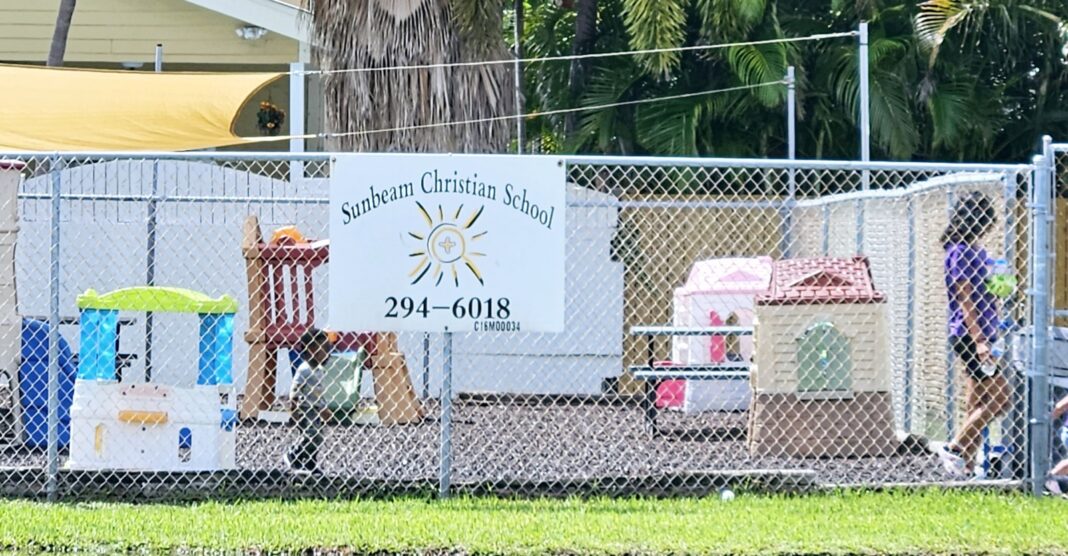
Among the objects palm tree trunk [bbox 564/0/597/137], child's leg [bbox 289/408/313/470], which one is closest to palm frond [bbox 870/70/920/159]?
palm tree trunk [bbox 564/0/597/137]

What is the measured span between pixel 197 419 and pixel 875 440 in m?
4.15

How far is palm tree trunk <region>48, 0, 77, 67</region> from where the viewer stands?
56.0 feet

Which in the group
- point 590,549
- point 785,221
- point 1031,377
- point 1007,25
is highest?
point 1007,25

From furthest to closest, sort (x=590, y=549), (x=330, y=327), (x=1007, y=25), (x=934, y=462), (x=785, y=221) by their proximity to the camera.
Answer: (x=1007, y=25) → (x=785, y=221) → (x=934, y=462) → (x=330, y=327) → (x=590, y=549)

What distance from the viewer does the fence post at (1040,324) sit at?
7805 millimetres

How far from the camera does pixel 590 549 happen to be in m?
6.46

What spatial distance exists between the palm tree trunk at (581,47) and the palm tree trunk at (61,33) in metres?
7.20

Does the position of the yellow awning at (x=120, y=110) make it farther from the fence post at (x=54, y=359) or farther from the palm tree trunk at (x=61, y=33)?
the fence post at (x=54, y=359)

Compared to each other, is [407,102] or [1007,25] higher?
[1007,25]

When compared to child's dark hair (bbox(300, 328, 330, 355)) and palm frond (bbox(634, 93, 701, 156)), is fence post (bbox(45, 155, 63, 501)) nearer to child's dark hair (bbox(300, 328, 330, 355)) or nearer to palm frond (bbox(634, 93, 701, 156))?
child's dark hair (bbox(300, 328, 330, 355))

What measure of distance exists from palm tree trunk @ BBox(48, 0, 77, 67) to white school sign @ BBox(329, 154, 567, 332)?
10743 mm

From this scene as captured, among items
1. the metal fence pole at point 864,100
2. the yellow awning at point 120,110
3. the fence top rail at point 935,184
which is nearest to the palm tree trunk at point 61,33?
the yellow awning at point 120,110

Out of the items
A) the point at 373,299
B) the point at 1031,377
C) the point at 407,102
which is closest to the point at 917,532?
the point at 1031,377

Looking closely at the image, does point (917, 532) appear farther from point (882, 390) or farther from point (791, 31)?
point (791, 31)
